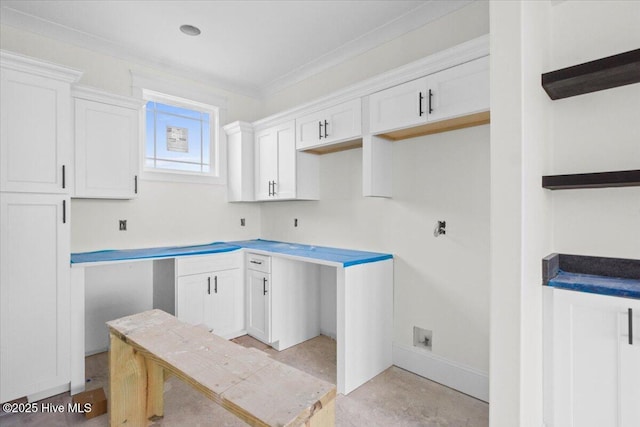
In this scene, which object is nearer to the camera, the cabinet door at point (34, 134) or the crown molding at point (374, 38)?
the cabinet door at point (34, 134)

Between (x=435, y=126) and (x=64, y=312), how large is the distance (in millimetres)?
2961

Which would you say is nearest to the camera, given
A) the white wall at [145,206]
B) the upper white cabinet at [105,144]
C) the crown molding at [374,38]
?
the crown molding at [374,38]

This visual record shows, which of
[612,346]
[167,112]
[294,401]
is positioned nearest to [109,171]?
[167,112]

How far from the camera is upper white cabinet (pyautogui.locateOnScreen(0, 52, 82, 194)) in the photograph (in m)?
2.13

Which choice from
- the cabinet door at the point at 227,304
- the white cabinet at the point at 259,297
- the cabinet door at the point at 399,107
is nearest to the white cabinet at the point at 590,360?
the cabinet door at the point at 399,107

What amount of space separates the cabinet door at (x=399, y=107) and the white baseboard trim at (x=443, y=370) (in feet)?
5.77

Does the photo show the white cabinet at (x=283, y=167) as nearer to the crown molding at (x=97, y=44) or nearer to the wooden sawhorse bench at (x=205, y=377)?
the crown molding at (x=97, y=44)

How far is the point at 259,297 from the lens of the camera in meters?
3.15

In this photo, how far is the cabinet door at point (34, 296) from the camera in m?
2.12

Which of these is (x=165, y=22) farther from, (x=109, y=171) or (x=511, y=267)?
(x=511, y=267)

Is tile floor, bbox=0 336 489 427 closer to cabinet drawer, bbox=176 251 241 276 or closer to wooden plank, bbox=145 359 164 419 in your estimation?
wooden plank, bbox=145 359 164 419

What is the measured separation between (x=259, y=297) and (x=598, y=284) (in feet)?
8.40

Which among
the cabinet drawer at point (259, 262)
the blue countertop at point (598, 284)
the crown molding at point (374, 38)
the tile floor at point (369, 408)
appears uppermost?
the crown molding at point (374, 38)

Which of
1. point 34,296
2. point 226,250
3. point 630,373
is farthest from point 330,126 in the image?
point 34,296
